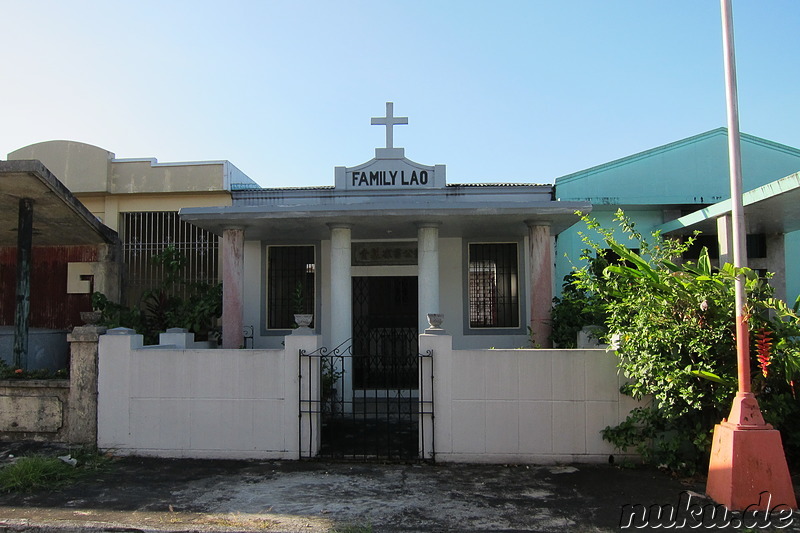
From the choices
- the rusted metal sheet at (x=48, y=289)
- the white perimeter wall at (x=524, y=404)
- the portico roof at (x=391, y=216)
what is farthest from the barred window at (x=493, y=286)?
the rusted metal sheet at (x=48, y=289)

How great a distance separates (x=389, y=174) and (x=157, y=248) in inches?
195

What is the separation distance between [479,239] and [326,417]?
14.5ft

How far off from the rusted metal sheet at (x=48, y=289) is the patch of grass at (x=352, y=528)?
910 centimetres

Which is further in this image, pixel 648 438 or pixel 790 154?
pixel 790 154

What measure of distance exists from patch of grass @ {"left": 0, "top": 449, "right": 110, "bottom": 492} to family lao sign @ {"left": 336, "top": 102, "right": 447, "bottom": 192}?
6206 millimetres

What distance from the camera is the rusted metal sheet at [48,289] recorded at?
1198cm

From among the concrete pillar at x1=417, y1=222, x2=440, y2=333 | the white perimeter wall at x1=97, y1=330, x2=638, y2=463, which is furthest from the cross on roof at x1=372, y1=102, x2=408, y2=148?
the white perimeter wall at x1=97, y1=330, x2=638, y2=463

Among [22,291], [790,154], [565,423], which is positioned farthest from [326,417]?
[790,154]

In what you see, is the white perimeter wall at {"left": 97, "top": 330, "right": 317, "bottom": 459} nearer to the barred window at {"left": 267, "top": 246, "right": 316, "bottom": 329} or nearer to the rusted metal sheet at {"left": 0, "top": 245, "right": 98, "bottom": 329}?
the barred window at {"left": 267, "top": 246, "right": 316, "bottom": 329}

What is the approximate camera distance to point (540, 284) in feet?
30.8

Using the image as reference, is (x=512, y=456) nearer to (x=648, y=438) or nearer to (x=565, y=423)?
(x=565, y=423)

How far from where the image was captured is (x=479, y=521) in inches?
201

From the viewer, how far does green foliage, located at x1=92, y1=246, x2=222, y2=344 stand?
34.6 feet

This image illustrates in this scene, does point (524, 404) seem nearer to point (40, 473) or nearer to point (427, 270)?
point (427, 270)
